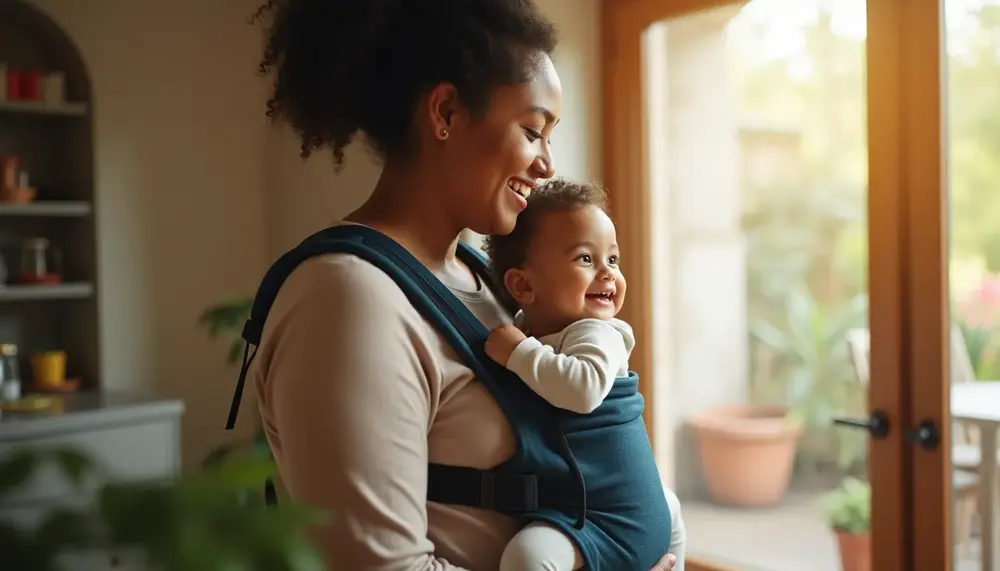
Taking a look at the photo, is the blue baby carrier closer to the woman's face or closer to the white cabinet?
the woman's face

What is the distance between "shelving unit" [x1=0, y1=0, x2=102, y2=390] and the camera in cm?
314

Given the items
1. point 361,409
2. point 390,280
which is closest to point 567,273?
point 390,280

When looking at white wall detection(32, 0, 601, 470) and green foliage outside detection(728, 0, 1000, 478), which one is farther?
white wall detection(32, 0, 601, 470)

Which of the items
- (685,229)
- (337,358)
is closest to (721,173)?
(685,229)

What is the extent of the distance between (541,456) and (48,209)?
→ 2517mm

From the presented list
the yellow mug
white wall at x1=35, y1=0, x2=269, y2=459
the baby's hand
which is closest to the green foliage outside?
the baby's hand

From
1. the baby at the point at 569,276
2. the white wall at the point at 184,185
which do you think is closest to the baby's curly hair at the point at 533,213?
the baby at the point at 569,276

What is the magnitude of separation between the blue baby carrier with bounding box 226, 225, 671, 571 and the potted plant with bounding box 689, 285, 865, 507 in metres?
1.03

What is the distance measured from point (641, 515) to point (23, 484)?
0.84 meters

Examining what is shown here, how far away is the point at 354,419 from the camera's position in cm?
94

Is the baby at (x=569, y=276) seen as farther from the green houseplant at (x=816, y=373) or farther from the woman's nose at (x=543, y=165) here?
the green houseplant at (x=816, y=373)

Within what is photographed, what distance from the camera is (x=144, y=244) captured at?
3334 mm

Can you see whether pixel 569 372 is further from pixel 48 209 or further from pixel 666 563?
pixel 48 209

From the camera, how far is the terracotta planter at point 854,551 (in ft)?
6.80
